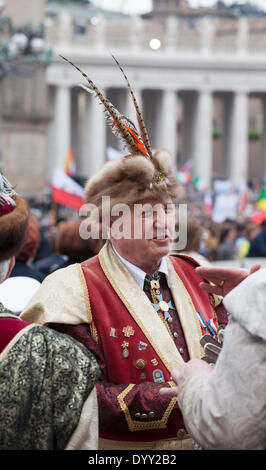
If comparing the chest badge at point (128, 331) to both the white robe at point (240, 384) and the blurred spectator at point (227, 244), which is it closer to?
the white robe at point (240, 384)

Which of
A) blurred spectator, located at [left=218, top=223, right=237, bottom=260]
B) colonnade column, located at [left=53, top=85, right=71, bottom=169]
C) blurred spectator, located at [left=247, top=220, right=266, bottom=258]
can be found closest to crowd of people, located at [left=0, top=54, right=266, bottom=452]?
blurred spectator, located at [left=247, top=220, right=266, bottom=258]

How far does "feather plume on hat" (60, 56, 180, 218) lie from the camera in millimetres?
3492

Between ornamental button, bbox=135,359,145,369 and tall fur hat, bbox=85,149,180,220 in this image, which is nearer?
ornamental button, bbox=135,359,145,369

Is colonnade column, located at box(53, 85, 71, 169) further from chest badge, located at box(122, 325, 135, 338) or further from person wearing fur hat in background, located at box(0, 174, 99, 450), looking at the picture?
person wearing fur hat in background, located at box(0, 174, 99, 450)

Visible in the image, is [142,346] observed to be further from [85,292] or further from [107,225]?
[107,225]

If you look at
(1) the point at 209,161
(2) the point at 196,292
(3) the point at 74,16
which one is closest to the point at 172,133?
(1) the point at 209,161

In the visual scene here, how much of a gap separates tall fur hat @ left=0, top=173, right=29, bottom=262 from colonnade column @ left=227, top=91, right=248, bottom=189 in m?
59.3

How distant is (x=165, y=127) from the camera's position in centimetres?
6088

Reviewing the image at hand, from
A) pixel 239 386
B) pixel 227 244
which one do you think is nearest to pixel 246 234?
pixel 227 244

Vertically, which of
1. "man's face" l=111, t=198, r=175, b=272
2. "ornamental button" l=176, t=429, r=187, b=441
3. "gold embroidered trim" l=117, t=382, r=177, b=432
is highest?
"man's face" l=111, t=198, r=175, b=272

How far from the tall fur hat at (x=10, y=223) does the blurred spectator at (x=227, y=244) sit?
965cm

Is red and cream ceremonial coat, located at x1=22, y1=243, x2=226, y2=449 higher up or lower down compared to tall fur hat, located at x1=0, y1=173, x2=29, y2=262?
lower down

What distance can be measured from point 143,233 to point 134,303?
1.10ft

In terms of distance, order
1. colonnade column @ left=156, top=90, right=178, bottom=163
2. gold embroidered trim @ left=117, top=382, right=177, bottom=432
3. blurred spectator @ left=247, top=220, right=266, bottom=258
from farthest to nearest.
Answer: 1. colonnade column @ left=156, top=90, right=178, bottom=163
2. blurred spectator @ left=247, top=220, right=266, bottom=258
3. gold embroidered trim @ left=117, top=382, right=177, bottom=432
